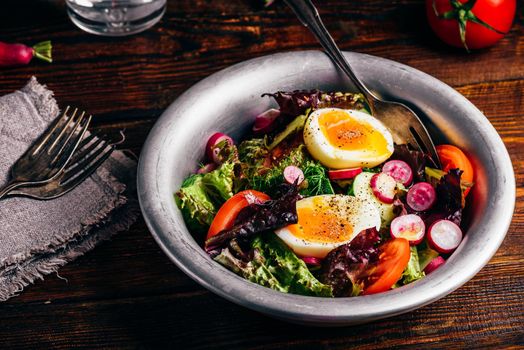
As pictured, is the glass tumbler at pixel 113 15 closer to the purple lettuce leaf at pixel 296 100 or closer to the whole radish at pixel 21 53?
the whole radish at pixel 21 53

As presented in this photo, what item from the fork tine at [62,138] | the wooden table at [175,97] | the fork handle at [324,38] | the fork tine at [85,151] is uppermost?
the fork handle at [324,38]

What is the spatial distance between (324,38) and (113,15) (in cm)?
114

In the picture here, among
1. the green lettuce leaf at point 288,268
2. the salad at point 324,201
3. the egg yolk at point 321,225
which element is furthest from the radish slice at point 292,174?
the green lettuce leaf at point 288,268

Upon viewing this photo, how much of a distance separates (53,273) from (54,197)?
0.25 metres

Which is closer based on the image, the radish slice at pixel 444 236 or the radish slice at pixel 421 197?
the radish slice at pixel 444 236

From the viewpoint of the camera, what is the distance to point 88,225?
7.89 feet

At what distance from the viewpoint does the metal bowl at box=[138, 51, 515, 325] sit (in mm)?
1859

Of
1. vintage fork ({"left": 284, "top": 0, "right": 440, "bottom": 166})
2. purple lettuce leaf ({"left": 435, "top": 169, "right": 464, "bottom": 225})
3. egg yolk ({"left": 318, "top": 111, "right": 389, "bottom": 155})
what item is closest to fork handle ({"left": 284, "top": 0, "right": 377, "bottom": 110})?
vintage fork ({"left": 284, "top": 0, "right": 440, "bottom": 166})

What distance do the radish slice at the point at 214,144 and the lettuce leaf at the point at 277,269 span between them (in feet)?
1.41

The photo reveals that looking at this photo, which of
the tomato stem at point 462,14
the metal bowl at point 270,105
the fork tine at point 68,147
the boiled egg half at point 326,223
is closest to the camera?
the metal bowl at point 270,105

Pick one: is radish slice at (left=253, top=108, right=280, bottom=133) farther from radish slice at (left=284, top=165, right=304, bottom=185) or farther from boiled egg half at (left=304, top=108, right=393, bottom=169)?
radish slice at (left=284, top=165, right=304, bottom=185)

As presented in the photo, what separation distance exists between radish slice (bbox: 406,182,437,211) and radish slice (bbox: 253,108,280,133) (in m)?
0.56

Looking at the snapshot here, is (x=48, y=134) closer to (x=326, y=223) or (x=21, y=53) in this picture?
(x=21, y=53)

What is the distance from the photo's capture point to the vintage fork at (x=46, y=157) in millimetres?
2453
